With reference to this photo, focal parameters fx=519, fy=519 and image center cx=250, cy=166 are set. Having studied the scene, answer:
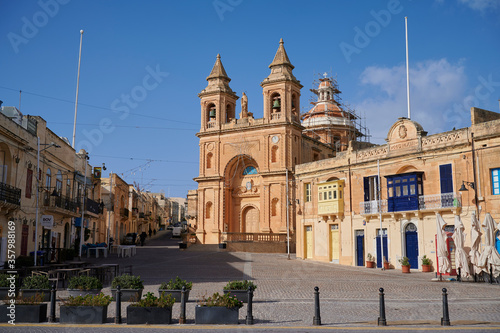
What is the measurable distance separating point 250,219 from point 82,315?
1667 inches

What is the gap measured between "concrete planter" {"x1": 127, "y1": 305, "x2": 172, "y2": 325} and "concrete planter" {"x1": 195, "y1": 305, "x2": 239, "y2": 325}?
0.76m

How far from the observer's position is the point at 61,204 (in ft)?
105

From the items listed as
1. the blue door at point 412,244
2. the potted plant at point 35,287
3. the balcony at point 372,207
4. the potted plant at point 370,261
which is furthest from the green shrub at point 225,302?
the potted plant at point 370,261

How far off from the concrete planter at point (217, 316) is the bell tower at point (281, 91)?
39.8 m

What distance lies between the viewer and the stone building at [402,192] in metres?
26.9

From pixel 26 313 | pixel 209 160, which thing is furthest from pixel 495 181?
pixel 209 160

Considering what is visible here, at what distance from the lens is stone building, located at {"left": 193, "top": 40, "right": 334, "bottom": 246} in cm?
5053

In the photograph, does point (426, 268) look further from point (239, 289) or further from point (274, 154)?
point (274, 154)

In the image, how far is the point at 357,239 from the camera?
34125 mm

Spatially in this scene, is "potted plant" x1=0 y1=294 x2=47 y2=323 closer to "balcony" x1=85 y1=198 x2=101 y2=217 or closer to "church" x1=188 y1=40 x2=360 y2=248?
"balcony" x1=85 y1=198 x2=101 y2=217

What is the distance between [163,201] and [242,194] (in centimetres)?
7633

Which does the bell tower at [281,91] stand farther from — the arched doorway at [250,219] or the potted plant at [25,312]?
the potted plant at [25,312]

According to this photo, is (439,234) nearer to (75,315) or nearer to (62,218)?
(75,315)

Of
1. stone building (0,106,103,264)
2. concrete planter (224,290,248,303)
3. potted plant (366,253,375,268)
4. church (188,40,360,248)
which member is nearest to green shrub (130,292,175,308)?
concrete planter (224,290,248,303)
